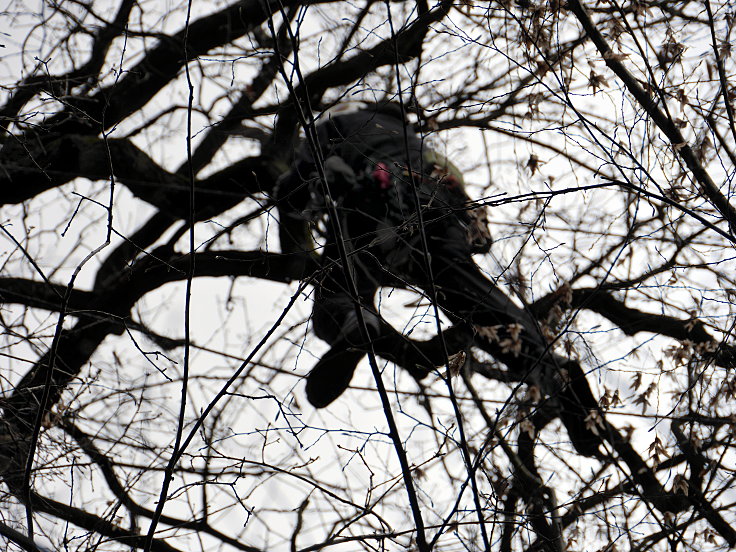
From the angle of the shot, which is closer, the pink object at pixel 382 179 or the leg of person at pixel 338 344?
the leg of person at pixel 338 344

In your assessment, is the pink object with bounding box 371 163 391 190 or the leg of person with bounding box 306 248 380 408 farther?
the pink object with bounding box 371 163 391 190

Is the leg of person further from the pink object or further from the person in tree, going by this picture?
the pink object

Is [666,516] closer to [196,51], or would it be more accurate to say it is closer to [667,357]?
[667,357]

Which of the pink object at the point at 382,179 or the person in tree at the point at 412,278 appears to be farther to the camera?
the pink object at the point at 382,179

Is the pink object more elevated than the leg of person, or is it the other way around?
the pink object

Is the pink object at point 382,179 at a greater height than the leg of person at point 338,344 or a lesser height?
greater

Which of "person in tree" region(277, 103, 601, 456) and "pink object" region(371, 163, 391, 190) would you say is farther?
"pink object" region(371, 163, 391, 190)

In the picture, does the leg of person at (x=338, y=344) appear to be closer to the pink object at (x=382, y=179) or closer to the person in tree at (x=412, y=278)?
the person in tree at (x=412, y=278)

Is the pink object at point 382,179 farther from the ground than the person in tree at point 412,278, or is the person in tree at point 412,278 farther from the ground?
the pink object at point 382,179

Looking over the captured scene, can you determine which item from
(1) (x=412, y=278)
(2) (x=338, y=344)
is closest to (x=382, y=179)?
(1) (x=412, y=278)

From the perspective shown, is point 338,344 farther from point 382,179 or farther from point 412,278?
point 382,179

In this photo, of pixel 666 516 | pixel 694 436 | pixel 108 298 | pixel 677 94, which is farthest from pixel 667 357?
pixel 108 298

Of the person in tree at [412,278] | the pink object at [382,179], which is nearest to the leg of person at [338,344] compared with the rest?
the person in tree at [412,278]

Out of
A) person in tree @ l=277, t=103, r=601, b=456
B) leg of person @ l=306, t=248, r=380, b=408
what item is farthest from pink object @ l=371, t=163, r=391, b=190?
leg of person @ l=306, t=248, r=380, b=408
